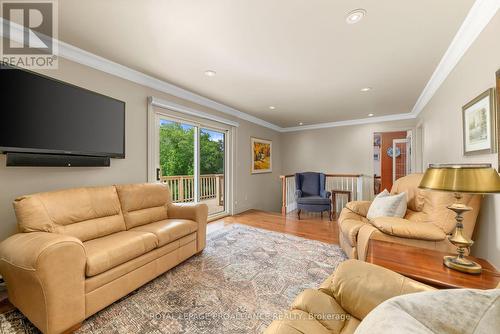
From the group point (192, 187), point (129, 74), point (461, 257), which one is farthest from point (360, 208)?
point (129, 74)

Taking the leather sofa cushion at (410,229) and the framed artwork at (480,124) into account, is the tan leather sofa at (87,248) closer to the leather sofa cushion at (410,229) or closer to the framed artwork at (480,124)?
the leather sofa cushion at (410,229)

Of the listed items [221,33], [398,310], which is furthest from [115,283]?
[221,33]

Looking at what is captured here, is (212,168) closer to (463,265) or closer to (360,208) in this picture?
(360,208)

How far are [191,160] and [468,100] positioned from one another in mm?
3711

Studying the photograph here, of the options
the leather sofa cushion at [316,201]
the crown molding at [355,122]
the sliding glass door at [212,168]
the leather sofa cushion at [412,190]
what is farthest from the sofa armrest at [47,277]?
the crown molding at [355,122]

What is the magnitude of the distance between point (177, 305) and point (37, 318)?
879mm

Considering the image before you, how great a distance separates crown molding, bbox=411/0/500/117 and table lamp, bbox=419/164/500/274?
122 centimetres

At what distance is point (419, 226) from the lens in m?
1.77

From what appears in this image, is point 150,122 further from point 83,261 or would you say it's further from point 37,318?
point 37,318

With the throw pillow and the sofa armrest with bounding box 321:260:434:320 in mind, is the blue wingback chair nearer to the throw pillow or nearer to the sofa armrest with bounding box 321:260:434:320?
the throw pillow

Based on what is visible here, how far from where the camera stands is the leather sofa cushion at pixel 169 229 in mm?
2055

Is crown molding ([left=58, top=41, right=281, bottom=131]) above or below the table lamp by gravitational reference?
above

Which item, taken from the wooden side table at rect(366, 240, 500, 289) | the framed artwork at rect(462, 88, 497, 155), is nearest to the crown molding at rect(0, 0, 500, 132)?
the framed artwork at rect(462, 88, 497, 155)

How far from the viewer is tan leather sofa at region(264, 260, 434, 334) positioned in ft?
2.82
